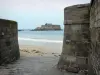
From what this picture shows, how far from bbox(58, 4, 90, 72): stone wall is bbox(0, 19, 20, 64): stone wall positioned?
9.89 feet

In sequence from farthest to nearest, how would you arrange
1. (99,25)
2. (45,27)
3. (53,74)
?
(45,27), (53,74), (99,25)

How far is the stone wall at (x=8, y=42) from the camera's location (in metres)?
9.12

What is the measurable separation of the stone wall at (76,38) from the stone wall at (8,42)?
9.89 ft

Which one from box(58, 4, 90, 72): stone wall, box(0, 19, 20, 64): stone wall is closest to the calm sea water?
box(0, 19, 20, 64): stone wall

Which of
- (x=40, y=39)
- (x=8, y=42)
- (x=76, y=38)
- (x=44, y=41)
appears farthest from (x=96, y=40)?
(x=40, y=39)

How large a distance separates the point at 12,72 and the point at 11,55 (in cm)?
275

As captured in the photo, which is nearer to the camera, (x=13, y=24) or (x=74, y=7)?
(x=74, y=7)

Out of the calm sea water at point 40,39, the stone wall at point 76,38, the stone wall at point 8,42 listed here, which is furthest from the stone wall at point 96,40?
the calm sea water at point 40,39

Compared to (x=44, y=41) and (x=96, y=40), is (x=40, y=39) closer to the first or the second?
(x=44, y=41)

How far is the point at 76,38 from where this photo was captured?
7762 millimetres

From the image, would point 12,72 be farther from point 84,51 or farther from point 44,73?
point 84,51

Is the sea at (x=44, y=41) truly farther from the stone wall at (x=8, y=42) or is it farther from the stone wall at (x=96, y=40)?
the stone wall at (x=96, y=40)

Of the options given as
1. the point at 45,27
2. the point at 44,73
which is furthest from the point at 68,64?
the point at 45,27

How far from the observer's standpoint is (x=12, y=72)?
299 inches
